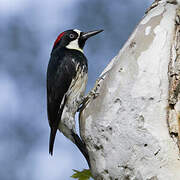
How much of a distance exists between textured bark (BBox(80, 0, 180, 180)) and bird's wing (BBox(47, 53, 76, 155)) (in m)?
0.63

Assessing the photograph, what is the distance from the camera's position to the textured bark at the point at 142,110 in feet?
7.40

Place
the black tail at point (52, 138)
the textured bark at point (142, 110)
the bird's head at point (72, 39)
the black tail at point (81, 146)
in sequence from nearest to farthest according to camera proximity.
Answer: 1. the textured bark at point (142, 110)
2. the black tail at point (81, 146)
3. the black tail at point (52, 138)
4. the bird's head at point (72, 39)

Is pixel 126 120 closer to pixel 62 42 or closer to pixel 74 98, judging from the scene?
pixel 74 98

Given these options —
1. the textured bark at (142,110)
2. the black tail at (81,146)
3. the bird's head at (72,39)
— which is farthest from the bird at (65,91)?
the textured bark at (142,110)

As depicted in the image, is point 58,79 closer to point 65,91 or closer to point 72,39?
point 65,91

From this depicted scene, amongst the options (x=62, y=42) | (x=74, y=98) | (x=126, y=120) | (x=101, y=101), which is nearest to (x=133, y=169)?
(x=126, y=120)

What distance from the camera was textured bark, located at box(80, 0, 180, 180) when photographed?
7.40 feet

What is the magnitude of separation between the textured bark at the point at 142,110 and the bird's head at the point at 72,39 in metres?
1.17

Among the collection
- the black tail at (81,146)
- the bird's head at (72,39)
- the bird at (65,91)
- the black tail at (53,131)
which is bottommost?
the black tail at (81,146)

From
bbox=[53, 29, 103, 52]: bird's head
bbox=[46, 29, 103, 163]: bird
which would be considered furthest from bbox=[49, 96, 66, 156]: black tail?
bbox=[53, 29, 103, 52]: bird's head

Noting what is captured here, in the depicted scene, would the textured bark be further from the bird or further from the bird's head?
Answer: the bird's head

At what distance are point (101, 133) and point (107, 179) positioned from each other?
0.32m

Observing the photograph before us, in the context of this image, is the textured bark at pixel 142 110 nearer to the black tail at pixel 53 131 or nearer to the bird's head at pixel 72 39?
the black tail at pixel 53 131

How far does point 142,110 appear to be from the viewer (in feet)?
7.63
